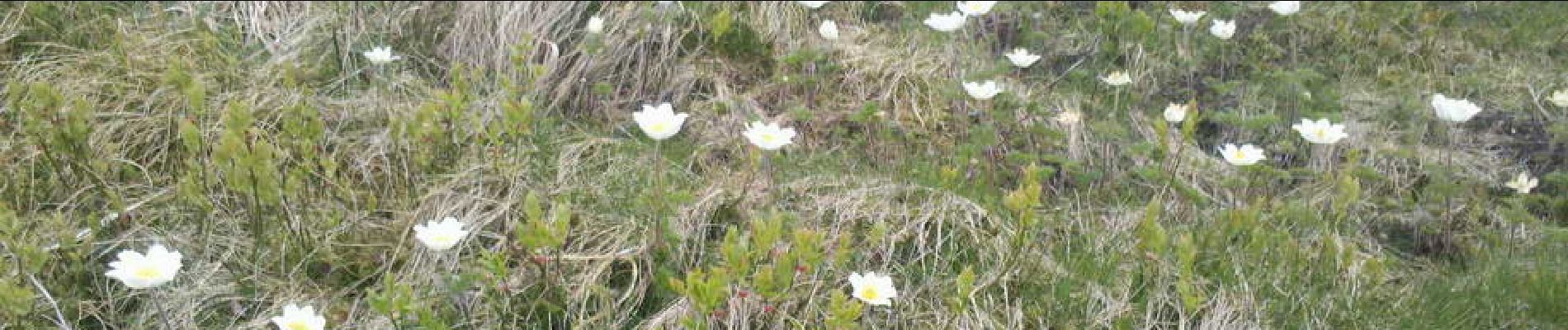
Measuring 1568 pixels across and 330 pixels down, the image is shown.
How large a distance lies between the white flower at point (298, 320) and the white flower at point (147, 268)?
0.19m

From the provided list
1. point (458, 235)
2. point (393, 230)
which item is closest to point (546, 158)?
point (393, 230)

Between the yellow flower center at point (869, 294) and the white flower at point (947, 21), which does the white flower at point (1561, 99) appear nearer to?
the white flower at point (947, 21)

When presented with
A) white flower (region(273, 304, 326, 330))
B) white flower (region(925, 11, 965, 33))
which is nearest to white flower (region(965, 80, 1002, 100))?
white flower (region(925, 11, 965, 33))

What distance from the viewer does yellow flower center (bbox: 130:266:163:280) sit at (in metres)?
2.27

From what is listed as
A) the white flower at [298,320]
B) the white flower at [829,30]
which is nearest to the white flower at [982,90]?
the white flower at [829,30]

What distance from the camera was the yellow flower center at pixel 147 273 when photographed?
2270mm

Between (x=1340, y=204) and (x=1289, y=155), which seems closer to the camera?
(x=1340, y=204)

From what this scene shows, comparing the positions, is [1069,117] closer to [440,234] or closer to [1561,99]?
[1561,99]

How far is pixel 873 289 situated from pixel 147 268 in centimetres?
126

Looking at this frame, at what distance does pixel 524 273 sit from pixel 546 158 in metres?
0.56

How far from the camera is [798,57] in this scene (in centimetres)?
355

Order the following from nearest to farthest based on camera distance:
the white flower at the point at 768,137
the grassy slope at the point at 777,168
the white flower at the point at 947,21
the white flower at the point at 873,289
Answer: the white flower at the point at 873,289, the grassy slope at the point at 777,168, the white flower at the point at 768,137, the white flower at the point at 947,21

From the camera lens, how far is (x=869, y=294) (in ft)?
7.91

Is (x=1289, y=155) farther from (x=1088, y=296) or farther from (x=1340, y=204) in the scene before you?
(x=1088, y=296)
